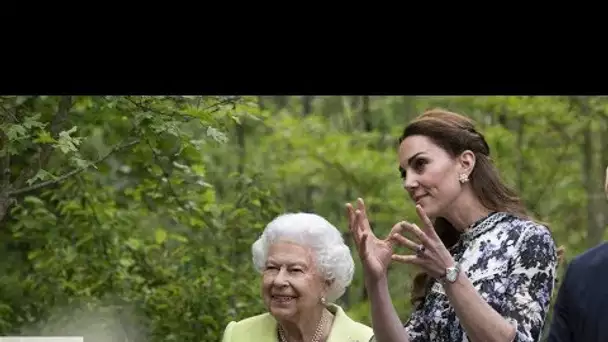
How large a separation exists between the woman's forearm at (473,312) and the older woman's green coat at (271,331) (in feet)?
3.47

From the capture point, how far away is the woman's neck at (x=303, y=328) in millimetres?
4348

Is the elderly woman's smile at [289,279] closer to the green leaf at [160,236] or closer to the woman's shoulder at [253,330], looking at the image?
the woman's shoulder at [253,330]

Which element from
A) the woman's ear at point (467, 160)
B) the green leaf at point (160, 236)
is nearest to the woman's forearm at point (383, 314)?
the woman's ear at point (467, 160)

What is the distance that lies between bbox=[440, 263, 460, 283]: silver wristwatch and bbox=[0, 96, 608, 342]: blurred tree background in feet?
7.50

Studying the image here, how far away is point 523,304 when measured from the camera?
3.44m

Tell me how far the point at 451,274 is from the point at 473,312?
0.34 ft

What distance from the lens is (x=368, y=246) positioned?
3.55m

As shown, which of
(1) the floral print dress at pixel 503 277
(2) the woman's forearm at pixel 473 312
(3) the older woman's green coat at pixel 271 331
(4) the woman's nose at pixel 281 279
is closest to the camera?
(2) the woman's forearm at pixel 473 312

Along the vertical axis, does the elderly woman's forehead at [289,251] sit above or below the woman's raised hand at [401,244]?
above

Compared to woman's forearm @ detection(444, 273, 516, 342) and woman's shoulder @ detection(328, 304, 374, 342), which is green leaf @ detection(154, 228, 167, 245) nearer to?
woman's shoulder @ detection(328, 304, 374, 342)

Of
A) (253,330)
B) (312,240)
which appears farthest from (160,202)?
(312,240)
